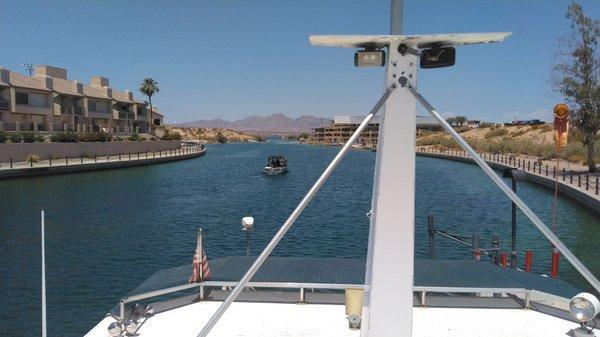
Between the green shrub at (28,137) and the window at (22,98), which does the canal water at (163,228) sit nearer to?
the green shrub at (28,137)

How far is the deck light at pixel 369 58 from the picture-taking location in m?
4.23

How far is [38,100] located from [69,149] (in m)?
16.5

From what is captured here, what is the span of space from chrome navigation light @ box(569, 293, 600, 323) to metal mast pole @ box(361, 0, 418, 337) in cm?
293

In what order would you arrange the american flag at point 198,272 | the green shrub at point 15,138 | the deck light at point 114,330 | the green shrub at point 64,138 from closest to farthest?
Answer: the deck light at point 114,330 → the american flag at point 198,272 → the green shrub at point 15,138 → the green shrub at point 64,138

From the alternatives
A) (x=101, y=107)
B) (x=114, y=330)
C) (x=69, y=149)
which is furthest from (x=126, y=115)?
(x=114, y=330)

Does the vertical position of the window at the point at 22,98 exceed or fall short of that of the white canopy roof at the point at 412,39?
it exceeds it

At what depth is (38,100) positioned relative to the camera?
236 feet

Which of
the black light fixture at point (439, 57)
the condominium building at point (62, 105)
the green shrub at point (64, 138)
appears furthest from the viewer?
the condominium building at point (62, 105)

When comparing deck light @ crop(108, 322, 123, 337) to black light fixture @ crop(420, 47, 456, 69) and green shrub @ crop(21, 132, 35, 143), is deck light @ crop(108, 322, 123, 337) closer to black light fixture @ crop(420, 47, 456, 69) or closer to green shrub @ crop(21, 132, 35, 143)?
black light fixture @ crop(420, 47, 456, 69)

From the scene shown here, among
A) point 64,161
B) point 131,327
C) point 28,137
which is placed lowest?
point 64,161

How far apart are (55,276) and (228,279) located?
41.5 feet

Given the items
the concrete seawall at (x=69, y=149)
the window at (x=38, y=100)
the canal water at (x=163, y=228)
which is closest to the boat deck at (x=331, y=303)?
the canal water at (x=163, y=228)

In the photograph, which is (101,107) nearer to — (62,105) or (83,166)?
(62,105)

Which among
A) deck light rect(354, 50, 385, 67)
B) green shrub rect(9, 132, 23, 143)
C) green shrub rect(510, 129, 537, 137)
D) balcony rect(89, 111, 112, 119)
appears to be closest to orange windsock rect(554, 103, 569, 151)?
deck light rect(354, 50, 385, 67)
